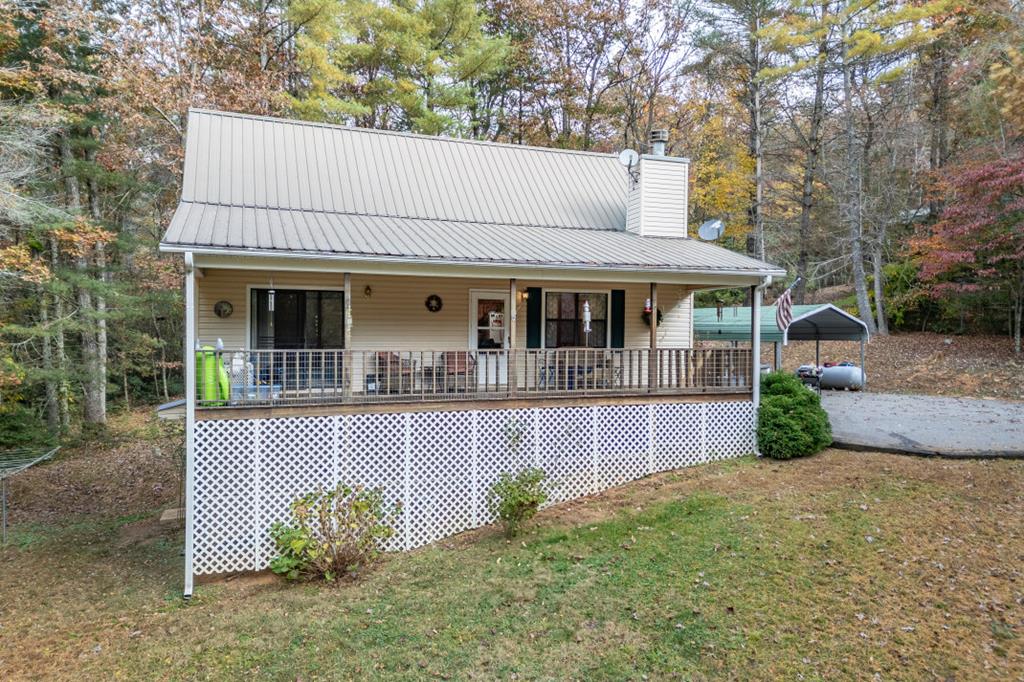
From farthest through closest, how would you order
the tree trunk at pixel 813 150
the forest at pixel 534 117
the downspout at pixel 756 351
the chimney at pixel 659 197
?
1. the tree trunk at pixel 813 150
2. the forest at pixel 534 117
3. the chimney at pixel 659 197
4. the downspout at pixel 756 351

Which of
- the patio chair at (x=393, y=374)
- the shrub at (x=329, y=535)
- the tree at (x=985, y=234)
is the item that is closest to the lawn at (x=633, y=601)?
the shrub at (x=329, y=535)

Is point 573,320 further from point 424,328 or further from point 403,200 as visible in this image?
point 403,200

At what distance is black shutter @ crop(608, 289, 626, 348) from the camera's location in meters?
11.7

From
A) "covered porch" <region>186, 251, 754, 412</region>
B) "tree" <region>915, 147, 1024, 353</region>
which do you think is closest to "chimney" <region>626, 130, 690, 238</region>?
"covered porch" <region>186, 251, 754, 412</region>

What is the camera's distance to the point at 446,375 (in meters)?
8.66

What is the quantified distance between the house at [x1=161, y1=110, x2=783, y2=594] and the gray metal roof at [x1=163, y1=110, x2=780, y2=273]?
0.16ft

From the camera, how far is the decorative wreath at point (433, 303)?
10.7m

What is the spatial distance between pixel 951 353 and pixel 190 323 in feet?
66.6

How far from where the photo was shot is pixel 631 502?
29.3ft

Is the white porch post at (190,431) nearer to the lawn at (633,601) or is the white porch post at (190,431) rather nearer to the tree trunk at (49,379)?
the lawn at (633,601)

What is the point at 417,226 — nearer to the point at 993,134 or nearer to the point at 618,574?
the point at 618,574

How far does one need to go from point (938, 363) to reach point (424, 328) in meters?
15.5

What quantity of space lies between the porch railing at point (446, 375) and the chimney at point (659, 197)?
118 inches

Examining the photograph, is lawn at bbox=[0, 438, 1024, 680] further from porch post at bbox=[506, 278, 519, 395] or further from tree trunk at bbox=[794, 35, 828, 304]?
tree trunk at bbox=[794, 35, 828, 304]
